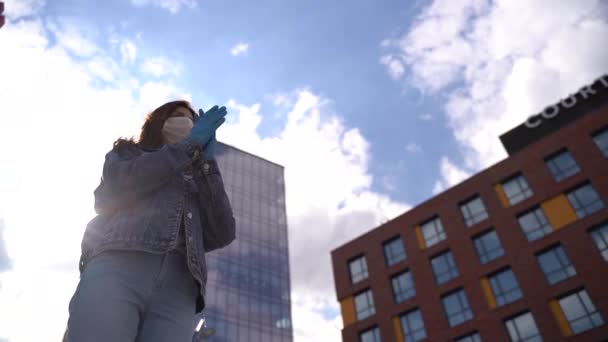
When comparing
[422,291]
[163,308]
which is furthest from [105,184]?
[422,291]

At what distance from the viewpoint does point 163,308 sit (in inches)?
90.4

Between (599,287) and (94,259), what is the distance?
29016 mm

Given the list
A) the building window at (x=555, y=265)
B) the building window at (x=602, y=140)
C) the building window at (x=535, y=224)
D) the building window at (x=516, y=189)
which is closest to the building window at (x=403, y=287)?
the building window at (x=535, y=224)

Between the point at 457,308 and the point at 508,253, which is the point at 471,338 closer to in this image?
the point at 457,308

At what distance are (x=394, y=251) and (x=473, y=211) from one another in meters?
6.35

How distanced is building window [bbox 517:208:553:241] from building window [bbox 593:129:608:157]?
519cm

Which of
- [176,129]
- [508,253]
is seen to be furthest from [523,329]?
[176,129]

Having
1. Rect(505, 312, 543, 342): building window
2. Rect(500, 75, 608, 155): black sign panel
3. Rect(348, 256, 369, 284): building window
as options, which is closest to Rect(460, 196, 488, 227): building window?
Rect(500, 75, 608, 155): black sign panel

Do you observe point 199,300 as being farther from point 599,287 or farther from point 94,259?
point 599,287

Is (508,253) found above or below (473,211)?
below

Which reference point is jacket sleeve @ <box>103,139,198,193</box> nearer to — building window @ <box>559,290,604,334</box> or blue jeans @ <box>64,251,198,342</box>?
blue jeans @ <box>64,251,198,342</box>

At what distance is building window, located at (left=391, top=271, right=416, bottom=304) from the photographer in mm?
33250

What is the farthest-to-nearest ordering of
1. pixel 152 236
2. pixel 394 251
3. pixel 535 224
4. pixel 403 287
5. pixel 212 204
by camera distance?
pixel 394 251 → pixel 403 287 → pixel 535 224 → pixel 212 204 → pixel 152 236

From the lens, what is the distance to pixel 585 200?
29266 millimetres
